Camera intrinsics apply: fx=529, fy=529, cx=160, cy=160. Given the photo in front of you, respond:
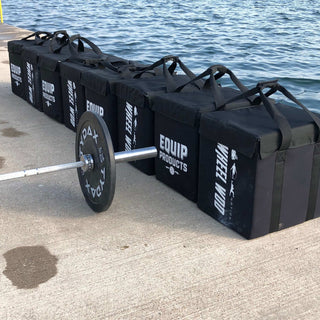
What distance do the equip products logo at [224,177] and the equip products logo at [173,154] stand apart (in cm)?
37

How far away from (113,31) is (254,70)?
294 inches

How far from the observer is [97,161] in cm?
314

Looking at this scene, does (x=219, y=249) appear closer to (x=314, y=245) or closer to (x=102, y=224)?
(x=314, y=245)

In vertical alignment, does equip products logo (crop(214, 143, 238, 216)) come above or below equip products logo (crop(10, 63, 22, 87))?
above

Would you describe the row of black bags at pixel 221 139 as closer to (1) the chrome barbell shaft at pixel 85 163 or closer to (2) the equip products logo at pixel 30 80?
(1) the chrome barbell shaft at pixel 85 163

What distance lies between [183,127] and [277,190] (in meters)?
0.78

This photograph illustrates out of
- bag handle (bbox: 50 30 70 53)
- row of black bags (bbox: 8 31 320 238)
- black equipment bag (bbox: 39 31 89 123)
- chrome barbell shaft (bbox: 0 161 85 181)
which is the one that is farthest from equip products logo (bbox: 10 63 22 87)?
chrome barbell shaft (bbox: 0 161 85 181)

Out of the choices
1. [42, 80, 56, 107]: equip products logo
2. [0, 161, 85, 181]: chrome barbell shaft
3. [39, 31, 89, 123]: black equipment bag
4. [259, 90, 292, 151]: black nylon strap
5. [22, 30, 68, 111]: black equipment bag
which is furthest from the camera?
[22, 30, 68, 111]: black equipment bag

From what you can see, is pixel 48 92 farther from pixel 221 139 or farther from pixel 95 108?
pixel 221 139

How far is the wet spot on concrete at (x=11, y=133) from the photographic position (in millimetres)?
4816

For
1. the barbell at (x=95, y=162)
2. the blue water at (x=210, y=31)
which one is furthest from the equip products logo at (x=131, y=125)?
the blue water at (x=210, y=31)

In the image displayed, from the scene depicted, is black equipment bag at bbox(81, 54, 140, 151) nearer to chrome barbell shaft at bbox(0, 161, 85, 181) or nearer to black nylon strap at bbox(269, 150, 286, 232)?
chrome barbell shaft at bbox(0, 161, 85, 181)

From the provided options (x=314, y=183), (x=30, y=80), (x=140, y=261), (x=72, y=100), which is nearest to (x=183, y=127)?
(x=314, y=183)

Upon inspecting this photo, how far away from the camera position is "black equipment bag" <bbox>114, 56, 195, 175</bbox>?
3.74m
